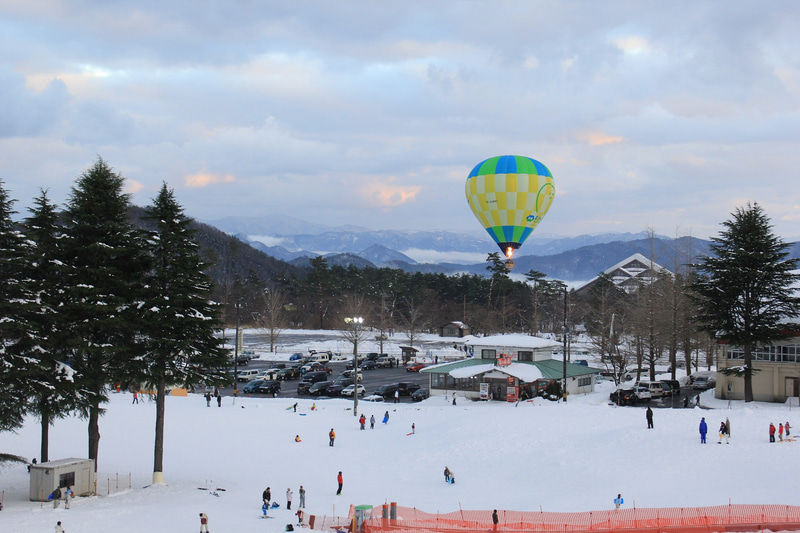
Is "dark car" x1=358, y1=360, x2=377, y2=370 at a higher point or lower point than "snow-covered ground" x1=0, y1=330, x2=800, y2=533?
higher

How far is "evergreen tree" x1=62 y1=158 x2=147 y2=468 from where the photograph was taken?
26719 mm

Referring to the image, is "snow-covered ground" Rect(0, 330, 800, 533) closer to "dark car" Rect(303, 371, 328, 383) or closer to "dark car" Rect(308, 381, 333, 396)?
"dark car" Rect(308, 381, 333, 396)

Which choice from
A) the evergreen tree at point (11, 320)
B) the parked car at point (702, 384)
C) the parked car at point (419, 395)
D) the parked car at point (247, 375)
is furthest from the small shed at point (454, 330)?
the evergreen tree at point (11, 320)

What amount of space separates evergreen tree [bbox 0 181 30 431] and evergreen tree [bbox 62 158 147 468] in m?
1.77

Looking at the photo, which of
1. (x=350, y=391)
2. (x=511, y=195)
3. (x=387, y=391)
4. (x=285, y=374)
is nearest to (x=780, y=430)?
(x=511, y=195)

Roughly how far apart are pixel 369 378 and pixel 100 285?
41.4 metres

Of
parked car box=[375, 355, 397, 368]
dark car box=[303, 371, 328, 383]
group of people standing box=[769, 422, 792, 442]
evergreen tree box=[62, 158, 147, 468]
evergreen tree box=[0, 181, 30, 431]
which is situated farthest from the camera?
parked car box=[375, 355, 397, 368]

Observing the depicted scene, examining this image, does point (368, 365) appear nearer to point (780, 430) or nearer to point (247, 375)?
point (247, 375)

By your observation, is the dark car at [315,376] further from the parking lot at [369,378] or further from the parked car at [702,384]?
the parked car at [702,384]

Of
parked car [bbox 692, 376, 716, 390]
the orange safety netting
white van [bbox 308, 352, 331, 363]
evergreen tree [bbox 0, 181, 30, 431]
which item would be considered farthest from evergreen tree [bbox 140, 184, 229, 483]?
white van [bbox 308, 352, 331, 363]

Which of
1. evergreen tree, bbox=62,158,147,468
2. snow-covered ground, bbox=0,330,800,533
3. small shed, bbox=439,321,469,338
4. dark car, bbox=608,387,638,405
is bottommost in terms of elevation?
snow-covered ground, bbox=0,330,800,533

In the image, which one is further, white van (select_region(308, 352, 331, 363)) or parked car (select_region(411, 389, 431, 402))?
white van (select_region(308, 352, 331, 363))

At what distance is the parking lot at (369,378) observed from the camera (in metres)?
56.8

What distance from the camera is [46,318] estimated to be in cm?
2581
